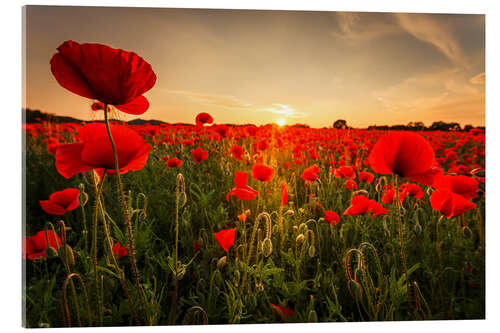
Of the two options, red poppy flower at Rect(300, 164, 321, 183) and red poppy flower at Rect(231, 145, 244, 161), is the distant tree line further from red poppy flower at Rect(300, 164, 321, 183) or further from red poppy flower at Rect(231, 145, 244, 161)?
red poppy flower at Rect(231, 145, 244, 161)

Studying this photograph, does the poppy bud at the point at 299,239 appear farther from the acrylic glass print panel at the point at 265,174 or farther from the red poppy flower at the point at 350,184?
the red poppy flower at the point at 350,184

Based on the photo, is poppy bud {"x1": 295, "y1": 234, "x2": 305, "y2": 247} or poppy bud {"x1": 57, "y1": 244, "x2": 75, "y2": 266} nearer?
poppy bud {"x1": 57, "y1": 244, "x2": 75, "y2": 266}

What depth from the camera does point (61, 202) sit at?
1566 mm

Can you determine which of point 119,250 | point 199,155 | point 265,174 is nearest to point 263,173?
point 265,174

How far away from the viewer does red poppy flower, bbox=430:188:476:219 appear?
5.50 ft

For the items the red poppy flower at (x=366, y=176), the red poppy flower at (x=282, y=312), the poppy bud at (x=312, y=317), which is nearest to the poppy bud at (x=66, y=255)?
the red poppy flower at (x=282, y=312)

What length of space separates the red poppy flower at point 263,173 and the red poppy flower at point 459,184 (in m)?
0.90

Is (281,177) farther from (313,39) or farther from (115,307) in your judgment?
(115,307)

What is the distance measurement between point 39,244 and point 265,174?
3.96ft

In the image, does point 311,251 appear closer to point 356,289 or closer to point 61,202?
point 356,289

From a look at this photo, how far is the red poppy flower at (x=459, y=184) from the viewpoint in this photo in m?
1.76

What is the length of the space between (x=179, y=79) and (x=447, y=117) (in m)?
1.60

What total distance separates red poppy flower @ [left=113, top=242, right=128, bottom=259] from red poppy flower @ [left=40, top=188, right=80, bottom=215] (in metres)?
0.28

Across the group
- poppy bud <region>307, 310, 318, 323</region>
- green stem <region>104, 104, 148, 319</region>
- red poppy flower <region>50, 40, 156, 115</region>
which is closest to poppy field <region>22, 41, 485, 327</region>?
poppy bud <region>307, 310, 318, 323</region>
